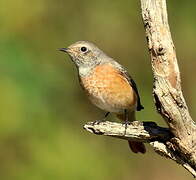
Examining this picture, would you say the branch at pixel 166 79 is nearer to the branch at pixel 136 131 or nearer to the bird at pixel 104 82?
the branch at pixel 136 131

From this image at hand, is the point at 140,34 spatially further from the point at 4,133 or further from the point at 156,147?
the point at 156,147

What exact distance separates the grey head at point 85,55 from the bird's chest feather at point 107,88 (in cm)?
10

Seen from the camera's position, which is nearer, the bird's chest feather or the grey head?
the bird's chest feather

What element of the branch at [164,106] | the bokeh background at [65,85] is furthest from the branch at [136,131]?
the bokeh background at [65,85]

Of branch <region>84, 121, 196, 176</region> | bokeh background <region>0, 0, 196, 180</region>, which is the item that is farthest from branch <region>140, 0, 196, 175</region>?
bokeh background <region>0, 0, 196, 180</region>

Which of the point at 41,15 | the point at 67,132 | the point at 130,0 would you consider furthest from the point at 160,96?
the point at 130,0

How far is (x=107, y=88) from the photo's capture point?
8.42 m

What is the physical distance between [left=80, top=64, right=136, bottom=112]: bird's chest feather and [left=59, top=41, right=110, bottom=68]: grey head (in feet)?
0.34

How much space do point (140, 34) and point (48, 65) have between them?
5.98 ft

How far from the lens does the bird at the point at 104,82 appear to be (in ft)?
27.6

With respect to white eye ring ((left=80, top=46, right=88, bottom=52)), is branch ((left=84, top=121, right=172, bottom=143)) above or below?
below

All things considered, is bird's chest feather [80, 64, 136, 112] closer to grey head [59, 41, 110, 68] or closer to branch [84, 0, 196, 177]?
grey head [59, 41, 110, 68]

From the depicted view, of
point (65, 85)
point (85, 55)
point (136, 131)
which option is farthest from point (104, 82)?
point (65, 85)

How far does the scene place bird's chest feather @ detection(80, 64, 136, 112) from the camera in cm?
838
